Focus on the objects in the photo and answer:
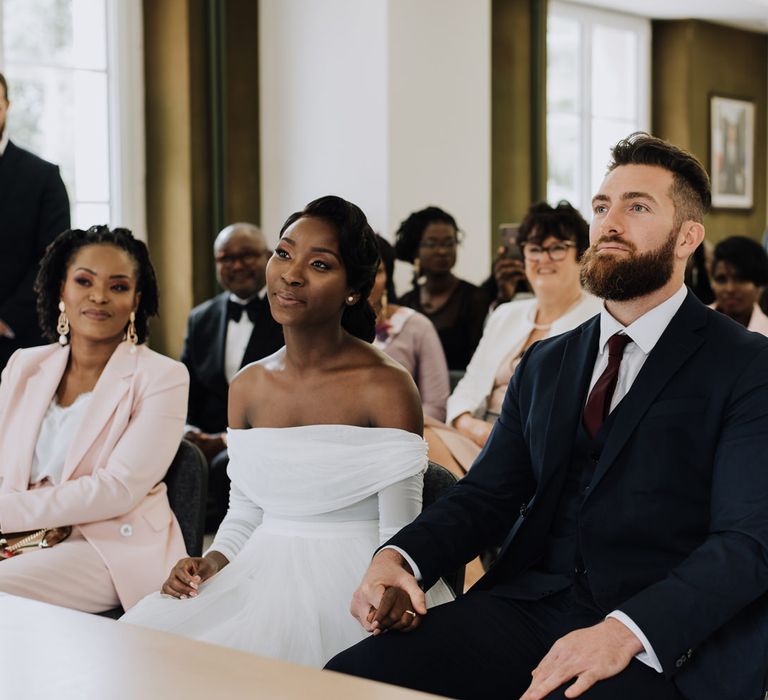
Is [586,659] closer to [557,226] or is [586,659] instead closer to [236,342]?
[557,226]

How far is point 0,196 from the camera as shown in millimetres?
4219

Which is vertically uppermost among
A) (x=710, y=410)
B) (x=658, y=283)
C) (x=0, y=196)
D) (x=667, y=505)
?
(x=0, y=196)

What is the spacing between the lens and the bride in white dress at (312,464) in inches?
87.4

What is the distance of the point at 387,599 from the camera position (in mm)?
1897

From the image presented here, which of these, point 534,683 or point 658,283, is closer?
point 534,683

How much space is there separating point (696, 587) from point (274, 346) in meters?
3.25

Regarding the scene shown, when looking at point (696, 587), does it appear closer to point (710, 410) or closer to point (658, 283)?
point (710, 410)

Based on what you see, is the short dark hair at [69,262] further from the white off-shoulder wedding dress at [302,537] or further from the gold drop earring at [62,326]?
the white off-shoulder wedding dress at [302,537]

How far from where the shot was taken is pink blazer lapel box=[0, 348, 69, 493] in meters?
2.85

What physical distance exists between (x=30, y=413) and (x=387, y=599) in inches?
55.5

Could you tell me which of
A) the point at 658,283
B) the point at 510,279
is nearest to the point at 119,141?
the point at 510,279

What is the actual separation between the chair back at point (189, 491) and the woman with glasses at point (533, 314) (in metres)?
1.29

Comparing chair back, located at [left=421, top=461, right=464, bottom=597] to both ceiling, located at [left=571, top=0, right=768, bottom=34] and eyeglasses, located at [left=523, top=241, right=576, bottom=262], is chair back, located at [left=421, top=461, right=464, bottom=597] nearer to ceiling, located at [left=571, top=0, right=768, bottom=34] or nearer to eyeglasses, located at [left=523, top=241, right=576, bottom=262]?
eyeglasses, located at [left=523, top=241, right=576, bottom=262]

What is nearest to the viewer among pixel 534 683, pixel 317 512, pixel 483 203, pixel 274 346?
pixel 534 683
